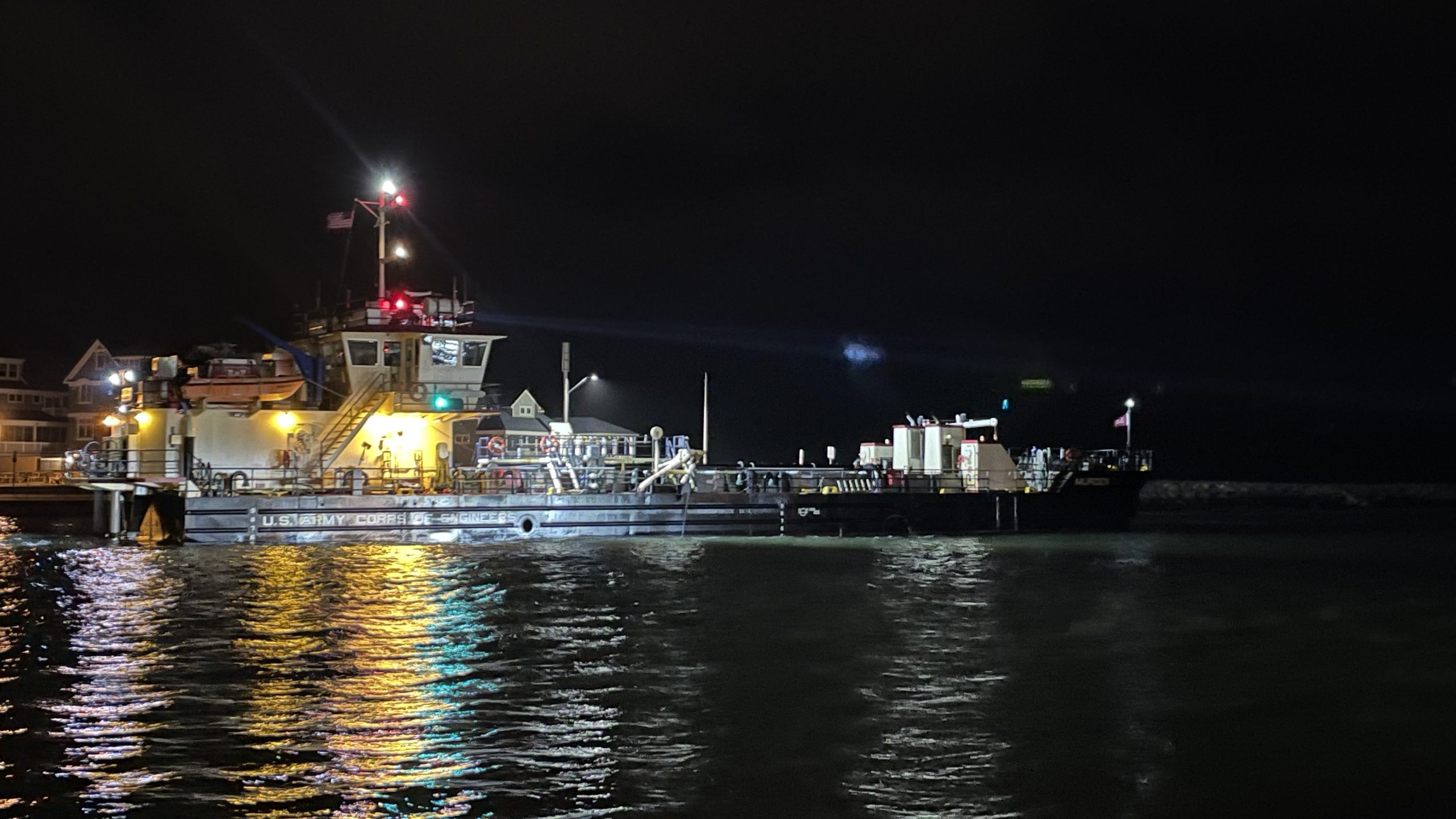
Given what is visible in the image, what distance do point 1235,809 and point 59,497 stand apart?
6620 cm

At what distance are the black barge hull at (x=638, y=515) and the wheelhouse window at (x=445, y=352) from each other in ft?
18.9

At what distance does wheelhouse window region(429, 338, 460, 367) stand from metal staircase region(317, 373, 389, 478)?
5.50ft

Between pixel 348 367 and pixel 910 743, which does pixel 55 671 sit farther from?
pixel 348 367

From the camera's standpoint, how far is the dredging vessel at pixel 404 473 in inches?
1594

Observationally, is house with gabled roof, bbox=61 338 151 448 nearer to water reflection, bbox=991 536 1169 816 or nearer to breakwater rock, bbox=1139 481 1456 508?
breakwater rock, bbox=1139 481 1456 508

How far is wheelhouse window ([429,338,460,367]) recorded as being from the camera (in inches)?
1761

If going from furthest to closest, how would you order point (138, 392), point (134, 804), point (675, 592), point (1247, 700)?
point (138, 392) < point (675, 592) < point (1247, 700) < point (134, 804)

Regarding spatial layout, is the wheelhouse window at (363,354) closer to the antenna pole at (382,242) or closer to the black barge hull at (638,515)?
the antenna pole at (382,242)

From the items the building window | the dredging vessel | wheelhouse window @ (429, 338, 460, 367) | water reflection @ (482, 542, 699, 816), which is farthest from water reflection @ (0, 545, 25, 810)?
the building window

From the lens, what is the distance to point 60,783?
43.1 ft

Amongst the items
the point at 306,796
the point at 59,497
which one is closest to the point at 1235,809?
the point at 306,796

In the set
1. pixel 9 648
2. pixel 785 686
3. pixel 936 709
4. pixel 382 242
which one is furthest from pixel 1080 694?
pixel 382 242

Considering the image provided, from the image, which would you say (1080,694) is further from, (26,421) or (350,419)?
(26,421)

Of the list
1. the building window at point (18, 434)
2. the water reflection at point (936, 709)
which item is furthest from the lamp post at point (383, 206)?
the building window at point (18, 434)
